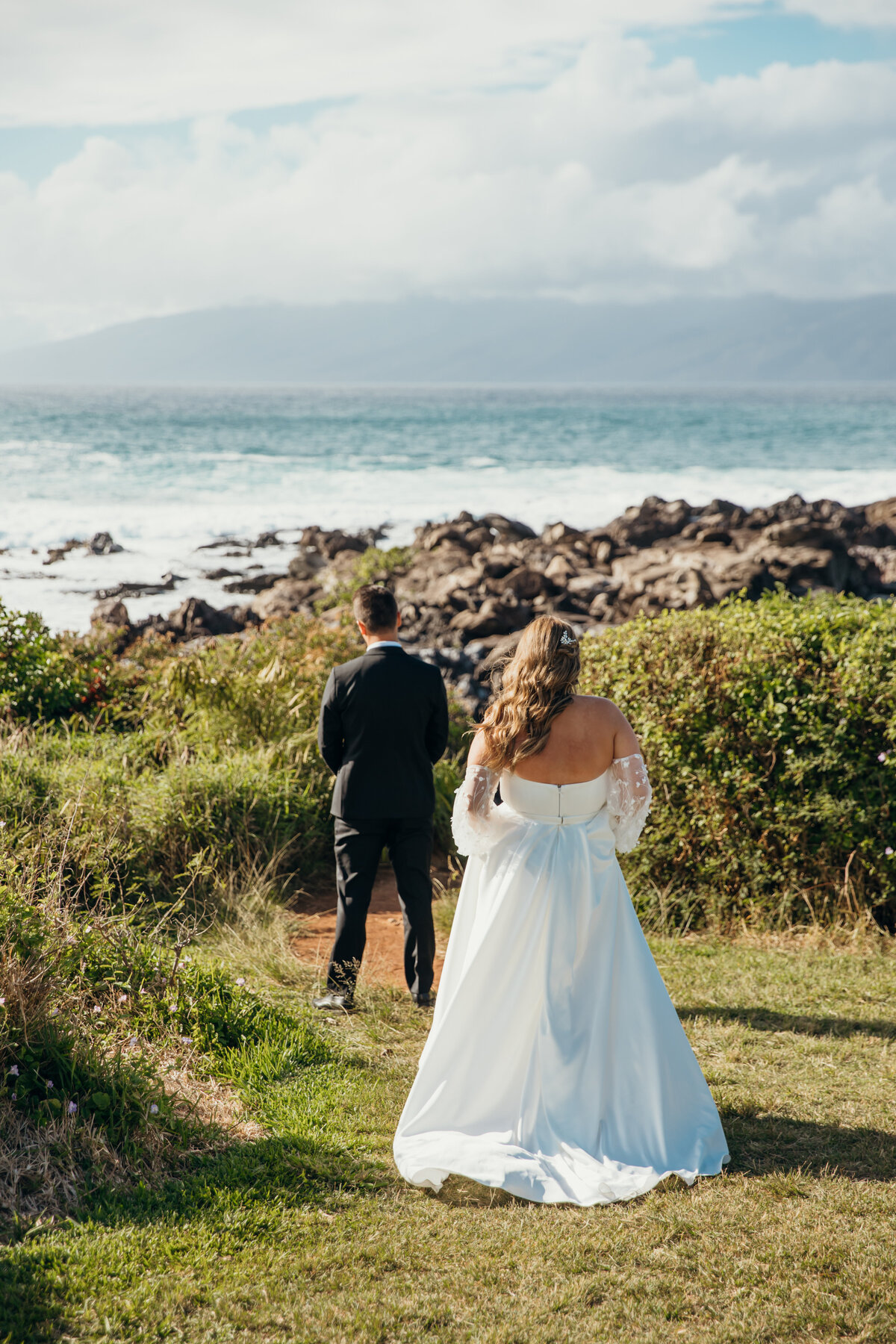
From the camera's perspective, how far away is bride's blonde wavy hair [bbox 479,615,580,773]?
4180mm

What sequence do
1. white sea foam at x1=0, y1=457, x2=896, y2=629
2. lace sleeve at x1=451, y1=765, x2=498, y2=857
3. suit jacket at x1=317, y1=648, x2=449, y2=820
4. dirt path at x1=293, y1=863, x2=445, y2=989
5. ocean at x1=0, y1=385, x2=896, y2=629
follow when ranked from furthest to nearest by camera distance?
ocean at x1=0, y1=385, x2=896, y2=629 < white sea foam at x1=0, y1=457, x2=896, y2=629 < dirt path at x1=293, y1=863, x2=445, y2=989 < suit jacket at x1=317, y1=648, x2=449, y2=820 < lace sleeve at x1=451, y1=765, x2=498, y2=857

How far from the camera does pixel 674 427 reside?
85625 millimetres

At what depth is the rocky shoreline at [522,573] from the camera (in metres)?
17.7

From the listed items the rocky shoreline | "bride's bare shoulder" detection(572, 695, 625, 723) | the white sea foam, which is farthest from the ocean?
"bride's bare shoulder" detection(572, 695, 625, 723)

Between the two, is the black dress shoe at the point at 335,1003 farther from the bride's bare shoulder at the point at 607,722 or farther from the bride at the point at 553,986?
the bride's bare shoulder at the point at 607,722

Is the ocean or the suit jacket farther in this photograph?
the ocean

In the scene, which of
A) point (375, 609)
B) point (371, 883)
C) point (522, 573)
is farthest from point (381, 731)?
point (522, 573)

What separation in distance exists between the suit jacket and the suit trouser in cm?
11

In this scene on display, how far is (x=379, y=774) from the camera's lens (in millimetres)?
5484

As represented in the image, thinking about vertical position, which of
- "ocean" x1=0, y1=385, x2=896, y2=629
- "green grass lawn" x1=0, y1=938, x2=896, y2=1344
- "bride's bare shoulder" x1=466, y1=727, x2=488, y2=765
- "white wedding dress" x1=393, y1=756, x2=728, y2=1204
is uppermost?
"ocean" x1=0, y1=385, x2=896, y2=629

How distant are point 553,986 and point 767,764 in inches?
118

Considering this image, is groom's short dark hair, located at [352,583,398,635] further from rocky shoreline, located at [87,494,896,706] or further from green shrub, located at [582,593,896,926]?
rocky shoreline, located at [87,494,896,706]

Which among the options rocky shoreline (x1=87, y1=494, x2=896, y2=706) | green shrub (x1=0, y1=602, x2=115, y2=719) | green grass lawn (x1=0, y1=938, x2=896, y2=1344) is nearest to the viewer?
green grass lawn (x1=0, y1=938, x2=896, y2=1344)

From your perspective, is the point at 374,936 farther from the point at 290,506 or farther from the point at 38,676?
the point at 290,506
